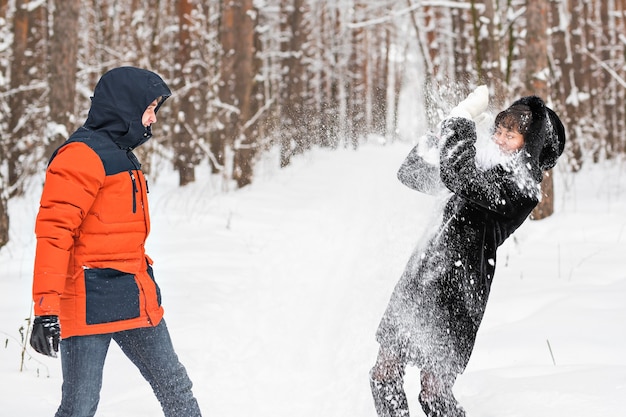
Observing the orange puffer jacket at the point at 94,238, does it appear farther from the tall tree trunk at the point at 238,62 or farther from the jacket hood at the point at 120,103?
the tall tree trunk at the point at 238,62

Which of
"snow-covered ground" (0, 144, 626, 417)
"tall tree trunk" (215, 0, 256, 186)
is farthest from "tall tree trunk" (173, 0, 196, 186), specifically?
"snow-covered ground" (0, 144, 626, 417)

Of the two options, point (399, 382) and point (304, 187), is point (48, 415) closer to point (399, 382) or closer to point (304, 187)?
point (399, 382)

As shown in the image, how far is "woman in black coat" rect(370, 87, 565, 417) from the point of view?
8.57 feet

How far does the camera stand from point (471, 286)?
8.90 feet

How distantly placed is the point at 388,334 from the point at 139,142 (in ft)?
4.61

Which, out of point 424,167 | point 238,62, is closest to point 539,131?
point 424,167

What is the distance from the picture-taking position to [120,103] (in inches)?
94.8

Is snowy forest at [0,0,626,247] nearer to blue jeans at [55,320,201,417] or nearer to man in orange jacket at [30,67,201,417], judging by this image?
man in orange jacket at [30,67,201,417]

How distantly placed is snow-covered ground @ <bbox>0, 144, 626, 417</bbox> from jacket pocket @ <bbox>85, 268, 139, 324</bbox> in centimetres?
134

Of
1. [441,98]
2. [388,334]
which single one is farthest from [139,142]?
[441,98]

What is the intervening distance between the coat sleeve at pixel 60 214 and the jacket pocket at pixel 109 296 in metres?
0.13

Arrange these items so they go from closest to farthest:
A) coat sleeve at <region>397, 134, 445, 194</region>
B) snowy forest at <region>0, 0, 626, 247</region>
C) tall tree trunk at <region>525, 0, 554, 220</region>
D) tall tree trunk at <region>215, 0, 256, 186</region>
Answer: coat sleeve at <region>397, 134, 445, 194</region> → tall tree trunk at <region>525, 0, 554, 220</region> → snowy forest at <region>0, 0, 626, 247</region> → tall tree trunk at <region>215, 0, 256, 186</region>

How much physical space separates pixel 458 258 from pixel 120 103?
1580 millimetres

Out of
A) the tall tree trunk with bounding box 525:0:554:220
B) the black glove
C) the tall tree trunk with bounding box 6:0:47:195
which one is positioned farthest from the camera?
the tall tree trunk with bounding box 6:0:47:195
